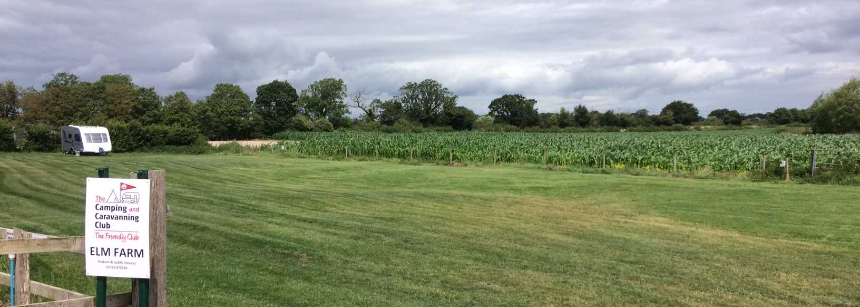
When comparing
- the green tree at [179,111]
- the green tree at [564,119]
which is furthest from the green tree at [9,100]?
the green tree at [564,119]

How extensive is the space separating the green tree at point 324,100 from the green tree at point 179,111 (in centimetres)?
2121

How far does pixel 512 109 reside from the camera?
5002 inches

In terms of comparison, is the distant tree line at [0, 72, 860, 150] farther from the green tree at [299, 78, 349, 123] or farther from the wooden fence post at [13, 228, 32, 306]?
the wooden fence post at [13, 228, 32, 306]

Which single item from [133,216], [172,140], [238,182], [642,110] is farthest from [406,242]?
[642,110]

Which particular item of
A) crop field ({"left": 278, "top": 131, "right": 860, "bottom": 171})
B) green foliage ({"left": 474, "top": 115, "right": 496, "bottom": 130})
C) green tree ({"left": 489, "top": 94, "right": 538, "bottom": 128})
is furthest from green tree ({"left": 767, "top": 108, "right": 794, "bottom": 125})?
crop field ({"left": 278, "top": 131, "right": 860, "bottom": 171})

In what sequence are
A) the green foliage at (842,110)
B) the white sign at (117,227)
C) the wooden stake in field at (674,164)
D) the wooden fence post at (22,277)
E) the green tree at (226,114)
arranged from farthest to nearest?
1. the green tree at (226,114)
2. the green foliage at (842,110)
3. the wooden stake in field at (674,164)
4. the wooden fence post at (22,277)
5. the white sign at (117,227)

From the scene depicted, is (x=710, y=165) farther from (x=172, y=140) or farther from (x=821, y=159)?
(x=172, y=140)

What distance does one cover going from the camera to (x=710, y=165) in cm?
2875

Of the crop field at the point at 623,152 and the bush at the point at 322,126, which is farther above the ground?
the bush at the point at 322,126

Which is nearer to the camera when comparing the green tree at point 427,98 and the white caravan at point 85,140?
A: the white caravan at point 85,140

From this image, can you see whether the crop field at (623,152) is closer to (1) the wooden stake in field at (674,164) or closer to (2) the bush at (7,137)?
(1) the wooden stake in field at (674,164)

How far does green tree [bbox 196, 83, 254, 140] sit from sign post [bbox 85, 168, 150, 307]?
264ft

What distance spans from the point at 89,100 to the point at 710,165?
72421 mm

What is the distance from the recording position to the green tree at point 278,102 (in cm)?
9281
